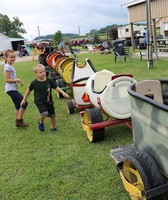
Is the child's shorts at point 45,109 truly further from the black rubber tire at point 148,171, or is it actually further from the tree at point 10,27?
the tree at point 10,27

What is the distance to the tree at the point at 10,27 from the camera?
86863 mm

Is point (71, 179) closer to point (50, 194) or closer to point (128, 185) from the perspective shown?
point (50, 194)

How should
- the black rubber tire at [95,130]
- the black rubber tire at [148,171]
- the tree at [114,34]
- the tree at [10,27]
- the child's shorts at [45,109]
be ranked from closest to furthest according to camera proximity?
1. the black rubber tire at [148,171]
2. the black rubber tire at [95,130]
3. the child's shorts at [45,109]
4. the tree at [114,34]
5. the tree at [10,27]

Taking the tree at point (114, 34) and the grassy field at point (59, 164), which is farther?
the tree at point (114, 34)

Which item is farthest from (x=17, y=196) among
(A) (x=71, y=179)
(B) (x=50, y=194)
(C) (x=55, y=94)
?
(C) (x=55, y=94)

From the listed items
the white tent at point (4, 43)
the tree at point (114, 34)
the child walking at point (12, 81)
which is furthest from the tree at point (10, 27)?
the child walking at point (12, 81)

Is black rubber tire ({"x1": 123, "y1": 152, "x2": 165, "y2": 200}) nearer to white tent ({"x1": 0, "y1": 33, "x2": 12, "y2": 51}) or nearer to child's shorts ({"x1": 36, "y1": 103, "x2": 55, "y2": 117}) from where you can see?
child's shorts ({"x1": 36, "y1": 103, "x2": 55, "y2": 117})

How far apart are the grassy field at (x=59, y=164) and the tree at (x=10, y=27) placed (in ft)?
284

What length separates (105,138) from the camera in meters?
4.71

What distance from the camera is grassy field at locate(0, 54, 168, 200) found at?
328 centimetres

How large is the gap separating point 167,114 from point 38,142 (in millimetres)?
3120

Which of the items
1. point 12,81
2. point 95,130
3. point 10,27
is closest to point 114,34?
point 12,81

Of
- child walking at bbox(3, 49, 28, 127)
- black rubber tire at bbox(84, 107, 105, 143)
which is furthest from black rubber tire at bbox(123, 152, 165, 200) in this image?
child walking at bbox(3, 49, 28, 127)

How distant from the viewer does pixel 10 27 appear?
88.4 m
